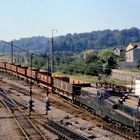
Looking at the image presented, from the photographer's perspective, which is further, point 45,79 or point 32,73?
point 32,73

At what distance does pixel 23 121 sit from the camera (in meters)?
35.1

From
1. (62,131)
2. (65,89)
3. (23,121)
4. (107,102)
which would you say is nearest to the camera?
(62,131)

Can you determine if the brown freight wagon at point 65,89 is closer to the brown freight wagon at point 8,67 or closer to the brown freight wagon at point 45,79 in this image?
the brown freight wagon at point 45,79

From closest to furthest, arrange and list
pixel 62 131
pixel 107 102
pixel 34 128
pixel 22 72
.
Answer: pixel 62 131, pixel 34 128, pixel 107 102, pixel 22 72

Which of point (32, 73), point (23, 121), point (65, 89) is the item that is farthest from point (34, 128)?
point (32, 73)

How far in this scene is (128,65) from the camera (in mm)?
126000

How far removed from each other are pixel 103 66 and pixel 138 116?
7562cm

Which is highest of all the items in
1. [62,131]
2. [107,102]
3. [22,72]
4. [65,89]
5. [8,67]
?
[8,67]

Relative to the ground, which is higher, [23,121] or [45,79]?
[45,79]

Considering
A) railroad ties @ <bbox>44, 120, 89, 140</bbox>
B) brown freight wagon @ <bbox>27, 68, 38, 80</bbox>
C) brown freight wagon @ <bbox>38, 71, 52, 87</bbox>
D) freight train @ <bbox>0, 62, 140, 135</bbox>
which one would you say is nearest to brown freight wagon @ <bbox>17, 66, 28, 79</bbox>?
brown freight wagon @ <bbox>27, 68, 38, 80</bbox>

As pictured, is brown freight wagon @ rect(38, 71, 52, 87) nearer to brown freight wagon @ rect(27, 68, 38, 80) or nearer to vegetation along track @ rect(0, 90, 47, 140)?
brown freight wagon @ rect(27, 68, 38, 80)

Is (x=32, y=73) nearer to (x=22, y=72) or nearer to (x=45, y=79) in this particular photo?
(x=45, y=79)

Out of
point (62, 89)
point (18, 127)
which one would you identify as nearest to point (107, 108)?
point (18, 127)

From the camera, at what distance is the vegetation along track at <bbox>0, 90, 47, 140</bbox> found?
96.0 feet
